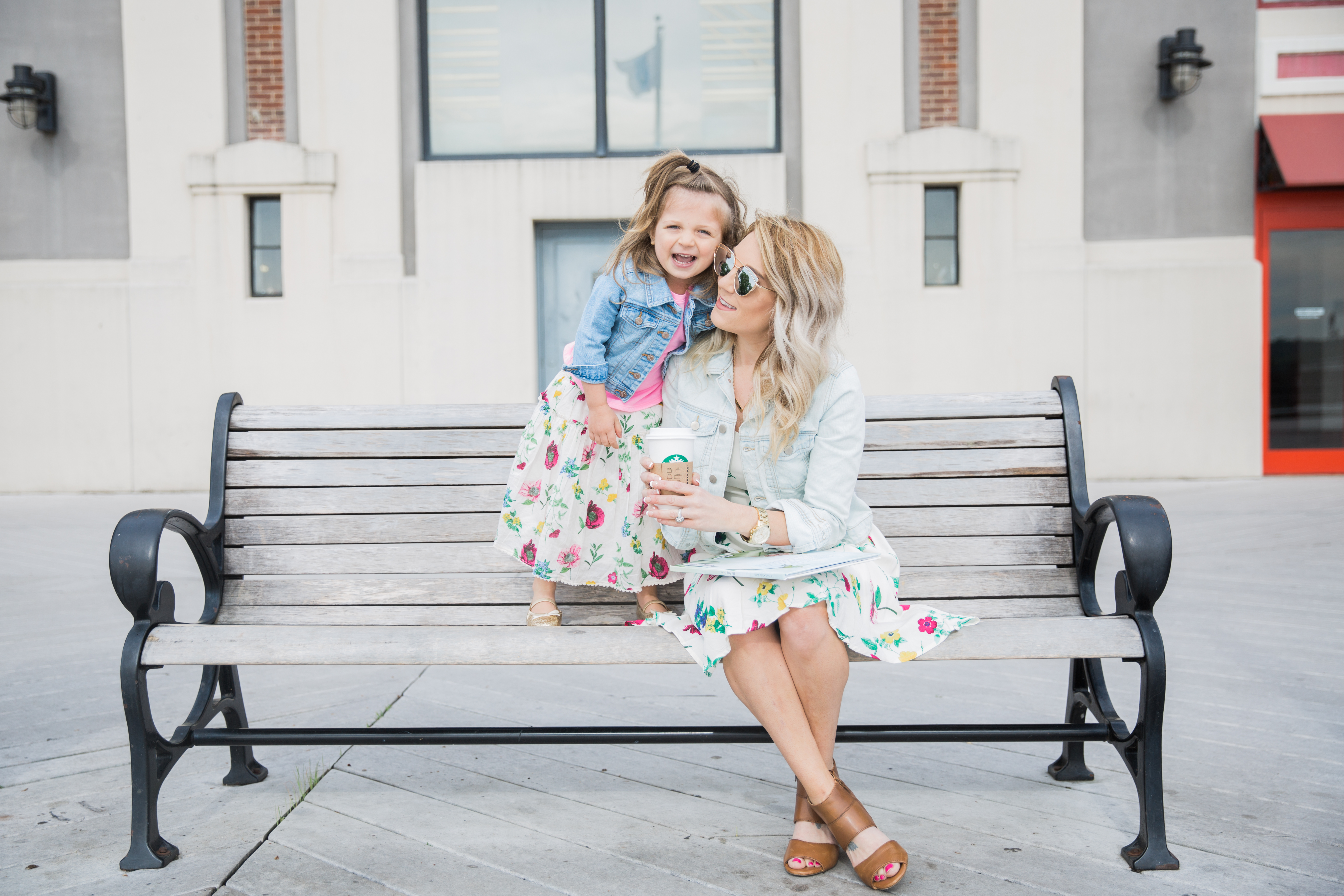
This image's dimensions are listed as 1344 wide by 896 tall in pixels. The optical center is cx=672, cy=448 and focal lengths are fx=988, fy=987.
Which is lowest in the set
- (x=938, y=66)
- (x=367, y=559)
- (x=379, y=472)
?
(x=367, y=559)


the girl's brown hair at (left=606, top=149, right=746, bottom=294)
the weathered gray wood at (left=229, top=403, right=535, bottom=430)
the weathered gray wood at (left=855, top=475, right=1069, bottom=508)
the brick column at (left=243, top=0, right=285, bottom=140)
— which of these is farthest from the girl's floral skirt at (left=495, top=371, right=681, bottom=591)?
the brick column at (left=243, top=0, right=285, bottom=140)

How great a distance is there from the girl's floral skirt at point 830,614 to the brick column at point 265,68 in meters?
9.01

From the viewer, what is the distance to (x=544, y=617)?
8.07 feet

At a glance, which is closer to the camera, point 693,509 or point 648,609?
point 693,509

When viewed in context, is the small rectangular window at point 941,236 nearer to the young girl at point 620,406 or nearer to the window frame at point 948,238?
the window frame at point 948,238

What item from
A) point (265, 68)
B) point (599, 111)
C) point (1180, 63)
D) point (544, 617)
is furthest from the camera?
point (599, 111)

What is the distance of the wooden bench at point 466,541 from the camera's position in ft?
7.50

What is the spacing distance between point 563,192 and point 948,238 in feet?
12.3

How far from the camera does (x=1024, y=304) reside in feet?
31.0

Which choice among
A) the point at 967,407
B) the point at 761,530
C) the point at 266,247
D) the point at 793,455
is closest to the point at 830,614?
the point at 761,530

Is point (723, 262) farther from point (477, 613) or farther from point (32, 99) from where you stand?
point (32, 99)

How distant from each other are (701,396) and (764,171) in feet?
24.7

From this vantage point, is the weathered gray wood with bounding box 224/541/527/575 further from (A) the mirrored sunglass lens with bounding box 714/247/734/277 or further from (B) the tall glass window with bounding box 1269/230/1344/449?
(B) the tall glass window with bounding box 1269/230/1344/449

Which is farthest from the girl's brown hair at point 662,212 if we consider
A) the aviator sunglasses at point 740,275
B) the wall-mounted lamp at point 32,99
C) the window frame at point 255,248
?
the wall-mounted lamp at point 32,99
